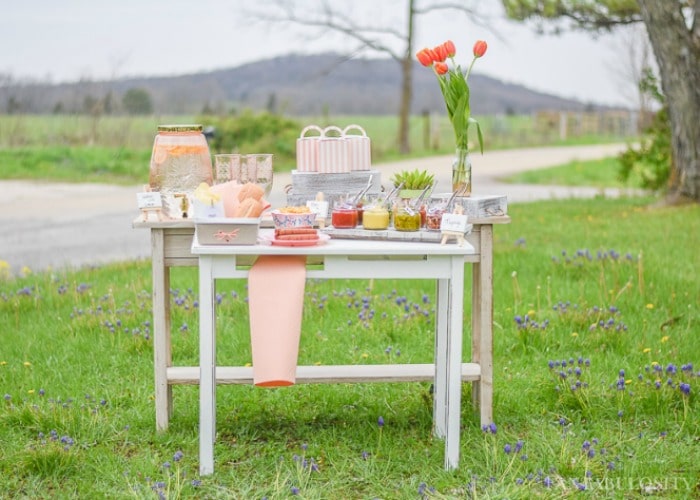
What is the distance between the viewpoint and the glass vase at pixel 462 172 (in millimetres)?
3766

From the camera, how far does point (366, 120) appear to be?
43938mm

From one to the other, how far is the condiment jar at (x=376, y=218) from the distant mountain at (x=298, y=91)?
16551 millimetres

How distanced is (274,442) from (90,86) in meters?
17.7

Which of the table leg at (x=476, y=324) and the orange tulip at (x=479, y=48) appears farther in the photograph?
the table leg at (x=476, y=324)

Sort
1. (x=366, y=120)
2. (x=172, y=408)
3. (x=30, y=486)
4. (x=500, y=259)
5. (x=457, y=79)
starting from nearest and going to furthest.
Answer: (x=30, y=486)
(x=457, y=79)
(x=172, y=408)
(x=500, y=259)
(x=366, y=120)

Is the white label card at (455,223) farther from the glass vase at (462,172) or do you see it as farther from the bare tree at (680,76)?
the bare tree at (680,76)

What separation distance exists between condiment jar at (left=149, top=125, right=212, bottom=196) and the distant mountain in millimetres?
16022

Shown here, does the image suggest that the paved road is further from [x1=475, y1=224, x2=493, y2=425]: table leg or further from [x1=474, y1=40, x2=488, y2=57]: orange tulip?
[x1=474, y1=40, x2=488, y2=57]: orange tulip

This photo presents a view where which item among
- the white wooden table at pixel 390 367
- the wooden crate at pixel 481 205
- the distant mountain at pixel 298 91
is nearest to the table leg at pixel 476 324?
the white wooden table at pixel 390 367

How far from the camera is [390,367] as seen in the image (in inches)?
156

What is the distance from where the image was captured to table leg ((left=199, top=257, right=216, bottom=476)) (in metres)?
3.45

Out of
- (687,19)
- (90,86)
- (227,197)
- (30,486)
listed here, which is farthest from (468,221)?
(90,86)

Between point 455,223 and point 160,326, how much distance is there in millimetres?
1271

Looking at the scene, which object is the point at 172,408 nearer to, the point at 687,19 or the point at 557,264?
the point at 557,264
